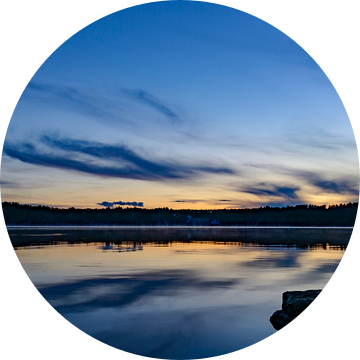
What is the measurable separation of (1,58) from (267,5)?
2854 mm

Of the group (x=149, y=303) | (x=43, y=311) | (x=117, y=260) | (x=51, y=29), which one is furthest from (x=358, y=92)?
(x=117, y=260)

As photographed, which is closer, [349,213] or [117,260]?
[117,260]

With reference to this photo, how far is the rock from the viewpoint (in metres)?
6.32

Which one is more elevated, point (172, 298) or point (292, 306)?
point (292, 306)

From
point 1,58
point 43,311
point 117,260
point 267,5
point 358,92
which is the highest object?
point 267,5

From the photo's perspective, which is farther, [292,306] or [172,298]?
[172,298]

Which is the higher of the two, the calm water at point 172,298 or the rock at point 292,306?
the rock at point 292,306

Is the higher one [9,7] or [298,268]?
[9,7]

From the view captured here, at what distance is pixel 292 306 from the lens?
6.48 meters

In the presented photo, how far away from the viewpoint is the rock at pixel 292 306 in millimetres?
6324

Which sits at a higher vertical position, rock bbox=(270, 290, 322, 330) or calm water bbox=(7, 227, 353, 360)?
rock bbox=(270, 290, 322, 330)

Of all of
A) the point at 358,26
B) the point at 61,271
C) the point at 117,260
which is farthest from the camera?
the point at 117,260

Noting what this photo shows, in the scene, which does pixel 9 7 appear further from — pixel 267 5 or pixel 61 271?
pixel 61 271

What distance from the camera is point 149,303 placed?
28.2 ft
